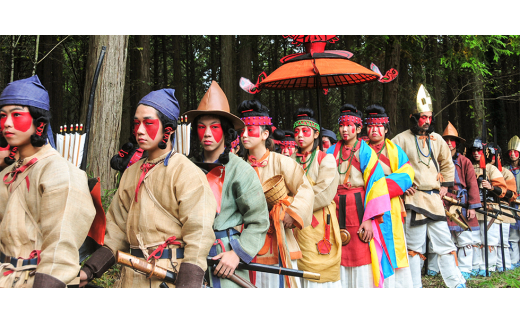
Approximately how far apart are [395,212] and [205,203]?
3.73 metres

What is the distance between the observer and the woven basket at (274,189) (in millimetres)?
4223

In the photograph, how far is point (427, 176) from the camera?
675 cm

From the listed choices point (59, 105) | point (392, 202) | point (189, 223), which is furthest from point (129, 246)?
point (59, 105)

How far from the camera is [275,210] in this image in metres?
4.27

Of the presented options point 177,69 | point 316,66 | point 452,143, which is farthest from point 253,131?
point 177,69

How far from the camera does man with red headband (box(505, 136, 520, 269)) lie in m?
9.85

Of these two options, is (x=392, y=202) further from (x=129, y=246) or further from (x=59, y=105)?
(x=59, y=105)

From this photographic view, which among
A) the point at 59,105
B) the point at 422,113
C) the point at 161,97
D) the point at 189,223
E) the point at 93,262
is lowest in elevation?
the point at 93,262

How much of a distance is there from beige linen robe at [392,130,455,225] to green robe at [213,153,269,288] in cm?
376

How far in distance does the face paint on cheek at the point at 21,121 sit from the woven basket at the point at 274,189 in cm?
206

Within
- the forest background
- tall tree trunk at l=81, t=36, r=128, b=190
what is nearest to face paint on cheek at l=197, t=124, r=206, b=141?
the forest background

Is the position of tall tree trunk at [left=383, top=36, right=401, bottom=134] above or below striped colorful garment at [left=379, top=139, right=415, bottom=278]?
above

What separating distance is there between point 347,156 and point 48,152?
3.60 m

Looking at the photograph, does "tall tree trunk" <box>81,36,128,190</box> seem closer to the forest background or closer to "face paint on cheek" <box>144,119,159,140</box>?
the forest background
